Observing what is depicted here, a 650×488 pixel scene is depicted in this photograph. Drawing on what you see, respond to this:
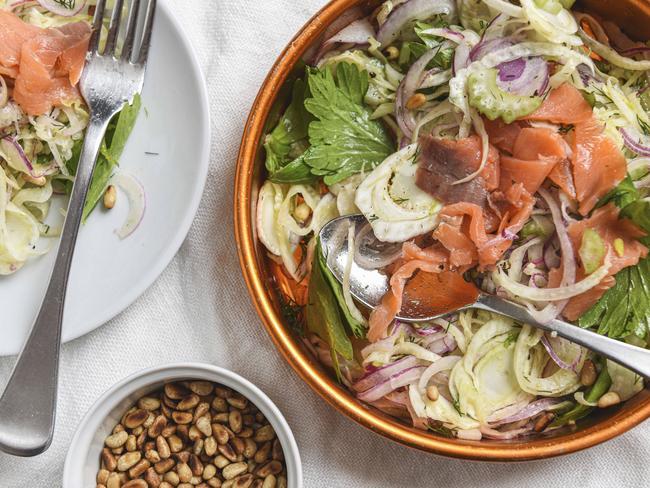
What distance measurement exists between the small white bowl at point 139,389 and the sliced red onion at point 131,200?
511 millimetres

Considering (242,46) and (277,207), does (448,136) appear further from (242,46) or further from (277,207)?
(242,46)

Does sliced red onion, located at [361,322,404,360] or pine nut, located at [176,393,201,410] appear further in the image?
pine nut, located at [176,393,201,410]

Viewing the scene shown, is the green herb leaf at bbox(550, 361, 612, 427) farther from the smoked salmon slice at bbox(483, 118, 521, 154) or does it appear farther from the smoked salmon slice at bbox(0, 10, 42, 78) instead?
the smoked salmon slice at bbox(0, 10, 42, 78)

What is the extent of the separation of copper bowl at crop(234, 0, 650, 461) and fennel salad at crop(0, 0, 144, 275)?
0.49 metres

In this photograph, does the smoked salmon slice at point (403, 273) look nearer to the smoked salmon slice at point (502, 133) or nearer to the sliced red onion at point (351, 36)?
the smoked salmon slice at point (502, 133)

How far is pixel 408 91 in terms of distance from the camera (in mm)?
2439

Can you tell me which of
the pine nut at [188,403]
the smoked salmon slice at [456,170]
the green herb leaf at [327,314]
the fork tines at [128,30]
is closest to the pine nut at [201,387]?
the pine nut at [188,403]

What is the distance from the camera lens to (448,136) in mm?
2428

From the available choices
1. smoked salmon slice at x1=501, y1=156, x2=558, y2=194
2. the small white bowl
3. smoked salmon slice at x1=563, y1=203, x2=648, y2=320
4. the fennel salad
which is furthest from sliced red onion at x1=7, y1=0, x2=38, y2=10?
smoked salmon slice at x1=563, y1=203, x2=648, y2=320

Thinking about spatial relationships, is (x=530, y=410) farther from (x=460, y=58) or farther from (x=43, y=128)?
(x=43, y=128)

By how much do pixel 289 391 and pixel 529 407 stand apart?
825 mm

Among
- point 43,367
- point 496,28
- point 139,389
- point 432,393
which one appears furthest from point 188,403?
point 496,28

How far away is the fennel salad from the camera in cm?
259

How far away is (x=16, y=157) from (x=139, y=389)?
0.89 meters
